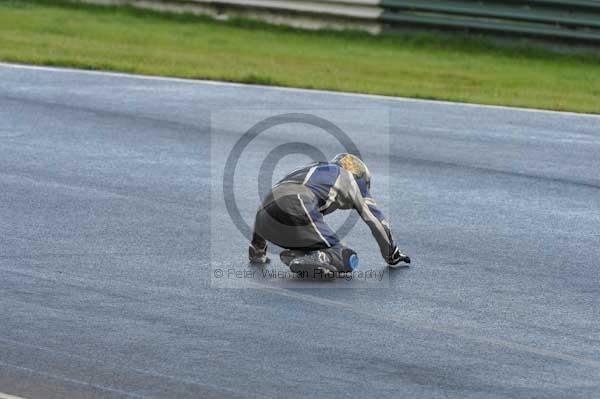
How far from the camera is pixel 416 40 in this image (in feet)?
69.1

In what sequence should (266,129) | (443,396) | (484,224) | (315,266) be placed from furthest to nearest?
1. (266,129)
2. (484,224)
3. (315,266)
4. (443,396)

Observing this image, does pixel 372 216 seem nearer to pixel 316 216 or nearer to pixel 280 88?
pixel 316 216

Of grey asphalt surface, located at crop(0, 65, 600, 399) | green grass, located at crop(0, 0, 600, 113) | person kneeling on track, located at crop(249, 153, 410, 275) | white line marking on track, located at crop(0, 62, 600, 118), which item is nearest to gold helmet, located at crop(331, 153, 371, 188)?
person kneeling on track, located at crop(249, 153, 410, 275)

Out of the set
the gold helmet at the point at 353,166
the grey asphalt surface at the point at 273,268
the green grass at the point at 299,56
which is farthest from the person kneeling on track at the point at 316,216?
the green grass at the point at 299,56

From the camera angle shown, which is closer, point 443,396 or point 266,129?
point 443,396

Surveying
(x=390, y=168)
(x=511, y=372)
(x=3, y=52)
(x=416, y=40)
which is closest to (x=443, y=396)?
(x=511, y=372)

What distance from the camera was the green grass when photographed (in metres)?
17.6

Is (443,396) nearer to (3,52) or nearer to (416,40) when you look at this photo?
(3,52)

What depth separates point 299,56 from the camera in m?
19.7

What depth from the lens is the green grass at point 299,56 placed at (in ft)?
57.9

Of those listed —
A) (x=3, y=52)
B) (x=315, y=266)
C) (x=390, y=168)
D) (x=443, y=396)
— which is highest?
(x=3, y=52)

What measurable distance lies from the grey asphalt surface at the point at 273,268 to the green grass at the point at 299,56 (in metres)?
2.26

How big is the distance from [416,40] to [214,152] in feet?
28.4

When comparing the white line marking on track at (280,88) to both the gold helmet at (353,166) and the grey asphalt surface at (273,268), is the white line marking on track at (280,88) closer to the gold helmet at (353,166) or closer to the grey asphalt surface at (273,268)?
the grey asphalt surface at (273,268)
